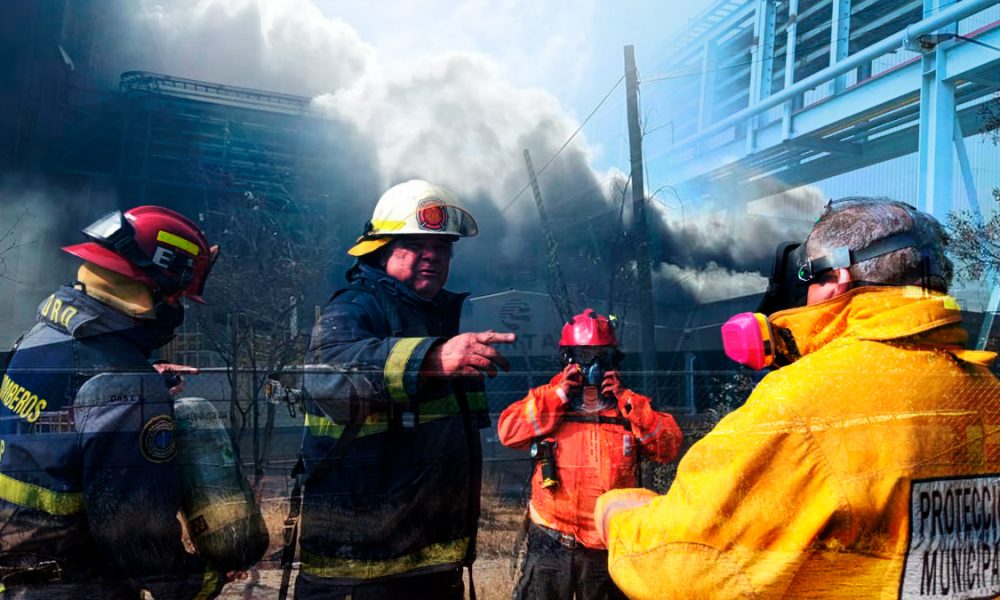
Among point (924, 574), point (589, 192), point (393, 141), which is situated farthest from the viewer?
point (589, 192)

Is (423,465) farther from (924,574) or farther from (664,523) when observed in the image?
(924,574)

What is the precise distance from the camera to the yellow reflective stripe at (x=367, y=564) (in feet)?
5.92

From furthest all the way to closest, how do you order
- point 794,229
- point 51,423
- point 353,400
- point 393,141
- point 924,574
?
point 794,229
point 393,141
point 353,400
point 51,423
point 924,574

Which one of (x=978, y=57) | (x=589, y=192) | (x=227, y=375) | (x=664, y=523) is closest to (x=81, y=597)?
(x=227, y=375)

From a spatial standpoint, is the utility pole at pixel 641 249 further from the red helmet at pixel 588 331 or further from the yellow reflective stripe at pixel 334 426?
the yellow reflective stripe at pixel 334 426

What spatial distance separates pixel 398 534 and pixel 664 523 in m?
0.82

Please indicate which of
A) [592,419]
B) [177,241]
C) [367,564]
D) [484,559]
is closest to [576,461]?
[592,419]

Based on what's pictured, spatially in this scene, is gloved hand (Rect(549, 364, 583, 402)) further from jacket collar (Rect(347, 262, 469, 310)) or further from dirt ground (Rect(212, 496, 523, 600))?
jacket collar (Rect(347, 262, 469, 310))

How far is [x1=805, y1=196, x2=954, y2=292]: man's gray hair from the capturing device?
4.33 feet

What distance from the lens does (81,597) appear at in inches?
63.8

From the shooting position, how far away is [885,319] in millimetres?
1268

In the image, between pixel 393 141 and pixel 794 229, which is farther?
pixel 794 229

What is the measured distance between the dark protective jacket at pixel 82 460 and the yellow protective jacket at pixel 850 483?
1.08 metres

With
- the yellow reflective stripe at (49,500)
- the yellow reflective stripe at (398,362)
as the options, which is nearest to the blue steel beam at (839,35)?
the yellow reflective stripe at (398,362)
